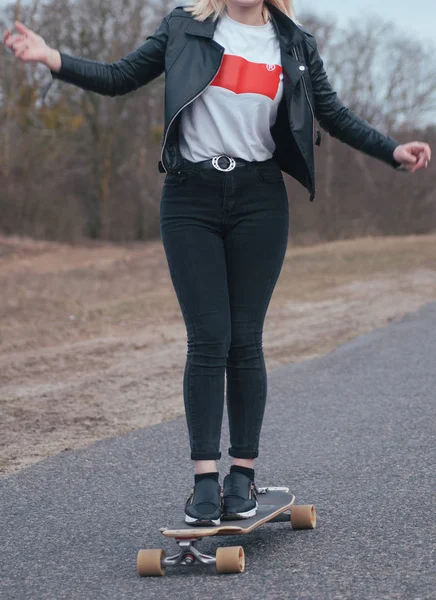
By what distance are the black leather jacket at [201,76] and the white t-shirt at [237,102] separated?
0.13 ft

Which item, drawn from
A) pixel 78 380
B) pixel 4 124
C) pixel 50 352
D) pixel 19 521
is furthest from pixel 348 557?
pixel 4 124

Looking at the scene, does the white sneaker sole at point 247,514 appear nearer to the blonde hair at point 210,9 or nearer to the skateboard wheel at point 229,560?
the skateboard wheel at point 229,560

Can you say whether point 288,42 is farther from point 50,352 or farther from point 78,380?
point 50,352

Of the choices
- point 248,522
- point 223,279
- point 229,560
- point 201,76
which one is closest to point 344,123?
point 201,76

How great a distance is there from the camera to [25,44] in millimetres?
3205

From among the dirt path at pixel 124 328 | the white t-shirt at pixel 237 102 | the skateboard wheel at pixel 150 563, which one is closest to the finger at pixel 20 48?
the white t-shirt at pixel 237 102

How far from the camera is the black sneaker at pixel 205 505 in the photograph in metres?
3.29

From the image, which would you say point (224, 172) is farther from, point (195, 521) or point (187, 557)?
point (187, 557)

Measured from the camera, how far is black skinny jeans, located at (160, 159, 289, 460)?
345 cm

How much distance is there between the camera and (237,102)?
3416 millimetres

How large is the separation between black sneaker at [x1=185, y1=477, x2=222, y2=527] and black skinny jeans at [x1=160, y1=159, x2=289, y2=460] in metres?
0.10

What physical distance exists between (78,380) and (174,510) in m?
4.17

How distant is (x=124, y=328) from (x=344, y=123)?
821cm

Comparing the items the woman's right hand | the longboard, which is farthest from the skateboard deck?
the woman's right hand
